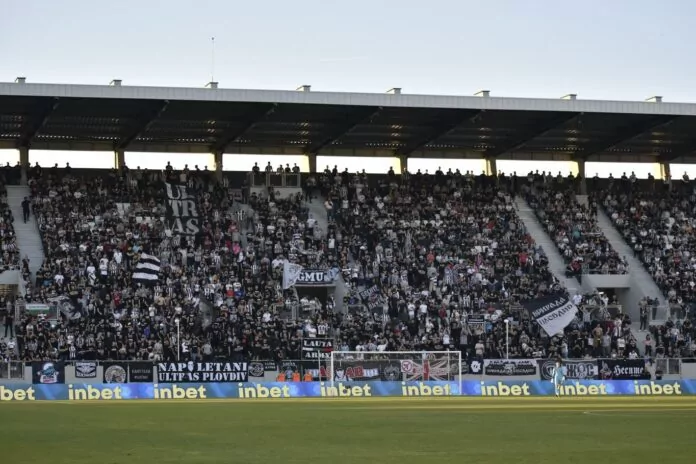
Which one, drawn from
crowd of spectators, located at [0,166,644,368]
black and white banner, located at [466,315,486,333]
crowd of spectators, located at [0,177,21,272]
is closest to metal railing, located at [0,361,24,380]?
crowd of spectators, located at [0,166,644,368]

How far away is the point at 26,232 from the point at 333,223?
581 inches

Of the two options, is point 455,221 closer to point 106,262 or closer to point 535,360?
point 535,360

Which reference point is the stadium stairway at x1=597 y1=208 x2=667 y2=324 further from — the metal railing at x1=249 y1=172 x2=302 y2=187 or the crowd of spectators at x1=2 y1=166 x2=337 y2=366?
the metal railing at x1=249 y1=172 x2=302 y2=187

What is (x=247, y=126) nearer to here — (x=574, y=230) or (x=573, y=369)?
(x=574, y=230)

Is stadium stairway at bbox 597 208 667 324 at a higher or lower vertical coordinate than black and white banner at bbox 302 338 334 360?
higher

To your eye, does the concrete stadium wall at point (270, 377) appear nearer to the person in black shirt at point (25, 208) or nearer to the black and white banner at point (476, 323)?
the black and white banner at point (476, 323)

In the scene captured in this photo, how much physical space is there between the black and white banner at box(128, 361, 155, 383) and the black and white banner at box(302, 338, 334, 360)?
654 cm

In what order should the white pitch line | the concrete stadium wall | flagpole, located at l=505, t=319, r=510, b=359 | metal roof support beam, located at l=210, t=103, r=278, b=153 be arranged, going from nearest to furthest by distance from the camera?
1. the white pitch line
2. the concrete stadium wall
3. flagpole, located at l=505, t=319, r=510, b=359
4. metal roof support beam, located at l=210, t=103, r=278, b=153

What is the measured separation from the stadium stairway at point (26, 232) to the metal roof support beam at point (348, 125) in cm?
1595

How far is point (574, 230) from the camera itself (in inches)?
2520

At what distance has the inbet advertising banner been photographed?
43844 millimetres

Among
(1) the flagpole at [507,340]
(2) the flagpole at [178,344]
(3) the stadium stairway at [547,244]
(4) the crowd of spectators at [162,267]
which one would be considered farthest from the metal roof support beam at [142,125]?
(3) the stadium stairway at [547,244]

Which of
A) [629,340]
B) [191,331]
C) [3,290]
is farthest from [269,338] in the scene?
[629,340]

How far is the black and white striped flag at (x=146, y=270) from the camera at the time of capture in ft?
173
